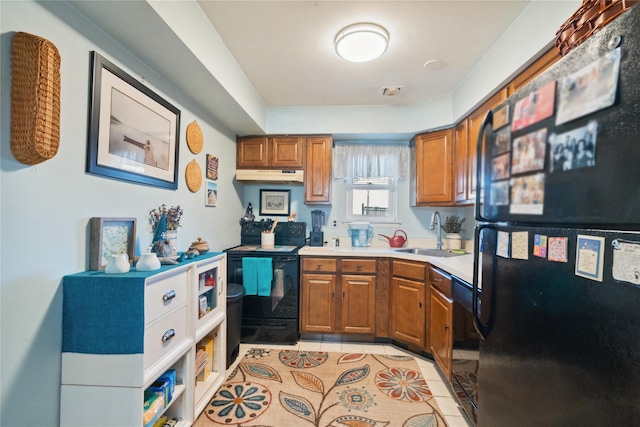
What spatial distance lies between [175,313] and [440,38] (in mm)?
2455

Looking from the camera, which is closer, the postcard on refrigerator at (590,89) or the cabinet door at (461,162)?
the postcard on refrigerator at (590,89)

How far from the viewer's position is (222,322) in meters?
2.03

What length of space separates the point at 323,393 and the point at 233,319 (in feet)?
3.15

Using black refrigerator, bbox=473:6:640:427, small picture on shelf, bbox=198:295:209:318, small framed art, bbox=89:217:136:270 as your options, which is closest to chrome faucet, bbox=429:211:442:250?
black refrigerator, bbox=473:6:640:427

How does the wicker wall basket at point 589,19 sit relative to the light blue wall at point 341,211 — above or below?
above

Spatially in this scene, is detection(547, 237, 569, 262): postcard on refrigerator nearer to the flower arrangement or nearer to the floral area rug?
the floral area rug

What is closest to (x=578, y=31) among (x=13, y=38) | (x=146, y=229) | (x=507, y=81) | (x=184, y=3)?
(x=507, y=81)

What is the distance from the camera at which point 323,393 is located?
6.27 ft

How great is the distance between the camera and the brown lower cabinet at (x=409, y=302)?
2363 mm

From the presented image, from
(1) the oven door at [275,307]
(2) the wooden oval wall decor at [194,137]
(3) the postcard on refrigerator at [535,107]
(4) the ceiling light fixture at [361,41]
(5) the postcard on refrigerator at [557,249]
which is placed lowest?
(1) the oven door at [275,307]

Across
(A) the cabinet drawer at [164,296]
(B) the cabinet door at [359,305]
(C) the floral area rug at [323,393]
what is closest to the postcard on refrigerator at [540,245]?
(C) the floral area rug at [323,393]

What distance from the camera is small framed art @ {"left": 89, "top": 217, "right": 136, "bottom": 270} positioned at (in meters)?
1.30

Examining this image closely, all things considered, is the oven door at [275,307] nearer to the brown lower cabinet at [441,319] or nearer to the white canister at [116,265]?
the brown lower cabinet at [441,319]

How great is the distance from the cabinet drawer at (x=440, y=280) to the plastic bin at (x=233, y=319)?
1711 mm
